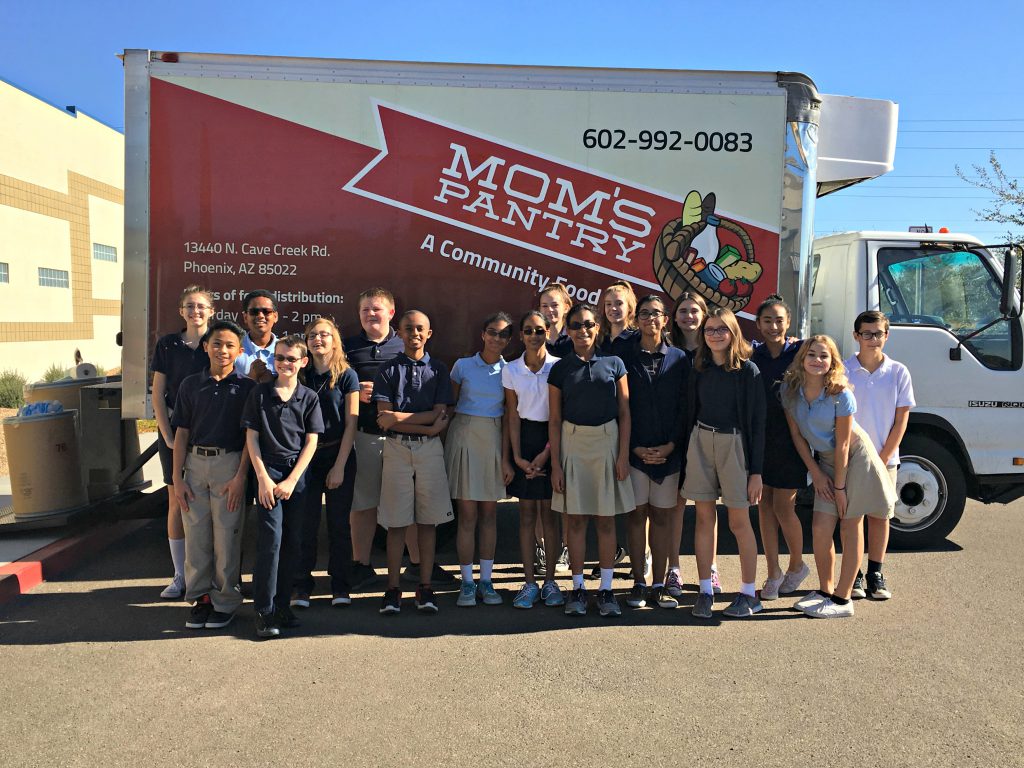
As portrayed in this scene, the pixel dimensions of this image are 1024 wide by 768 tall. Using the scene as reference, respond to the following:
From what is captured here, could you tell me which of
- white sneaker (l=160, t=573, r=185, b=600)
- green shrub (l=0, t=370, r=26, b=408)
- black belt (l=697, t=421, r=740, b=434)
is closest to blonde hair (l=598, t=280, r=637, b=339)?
black belt (l=697, t=421, r=740, b=434)

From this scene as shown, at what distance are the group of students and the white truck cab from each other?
3.70 ft

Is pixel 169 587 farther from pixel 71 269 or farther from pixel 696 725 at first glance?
pixel 71 269

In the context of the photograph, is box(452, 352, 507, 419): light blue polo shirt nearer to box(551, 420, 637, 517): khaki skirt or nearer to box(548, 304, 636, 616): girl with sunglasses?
box(548, 304, 636, 616): girl with sunglasses

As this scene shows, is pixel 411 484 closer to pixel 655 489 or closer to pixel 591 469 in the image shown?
pixel 591 469

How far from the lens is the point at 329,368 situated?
442 cm

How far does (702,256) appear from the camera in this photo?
17.4 feet

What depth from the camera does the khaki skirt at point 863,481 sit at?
14.9 feet

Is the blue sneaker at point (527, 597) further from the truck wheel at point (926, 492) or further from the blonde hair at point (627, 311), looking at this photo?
the truck wheel at point (926, 492)

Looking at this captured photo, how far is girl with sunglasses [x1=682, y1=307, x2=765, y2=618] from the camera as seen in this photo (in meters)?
4.36

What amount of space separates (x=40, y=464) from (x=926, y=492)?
647cm

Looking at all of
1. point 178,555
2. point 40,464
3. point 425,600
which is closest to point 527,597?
point 425,600

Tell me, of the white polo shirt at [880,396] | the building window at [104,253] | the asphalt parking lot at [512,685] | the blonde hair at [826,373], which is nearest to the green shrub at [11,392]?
the building window at [104,253]

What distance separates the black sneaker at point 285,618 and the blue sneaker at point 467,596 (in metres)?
0.95

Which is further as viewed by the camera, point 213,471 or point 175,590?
point 175,590
